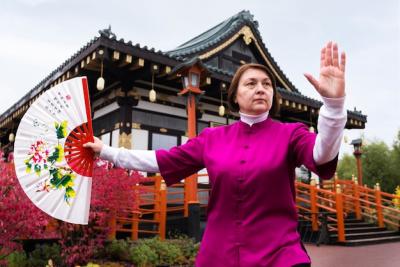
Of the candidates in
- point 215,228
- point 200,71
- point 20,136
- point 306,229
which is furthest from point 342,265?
point 20,136

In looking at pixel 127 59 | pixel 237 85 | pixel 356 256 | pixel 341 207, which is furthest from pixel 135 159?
→ pixel 341 207

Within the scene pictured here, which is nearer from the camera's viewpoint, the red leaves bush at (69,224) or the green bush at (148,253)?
the red leaves bush at (69,224)

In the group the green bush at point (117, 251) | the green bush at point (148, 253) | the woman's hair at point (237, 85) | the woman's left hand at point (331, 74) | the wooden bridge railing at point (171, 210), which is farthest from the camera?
the wooden bridge railing at point (171, 210)

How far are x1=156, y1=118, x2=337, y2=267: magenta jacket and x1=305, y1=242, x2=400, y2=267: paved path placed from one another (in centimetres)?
546

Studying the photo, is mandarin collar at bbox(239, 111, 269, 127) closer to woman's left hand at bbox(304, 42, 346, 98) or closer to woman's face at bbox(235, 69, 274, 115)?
woman's face at bbox(235, 69, 274, 115)

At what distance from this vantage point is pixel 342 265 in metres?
6.75

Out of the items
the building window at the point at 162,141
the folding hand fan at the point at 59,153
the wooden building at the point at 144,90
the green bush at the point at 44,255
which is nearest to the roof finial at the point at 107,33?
the wooden building at the point at 144,90

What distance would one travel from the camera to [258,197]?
1880 millimetres

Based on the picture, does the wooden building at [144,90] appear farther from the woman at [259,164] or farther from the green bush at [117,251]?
the woman at [259,164]

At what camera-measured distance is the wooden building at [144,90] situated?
863 centimetres

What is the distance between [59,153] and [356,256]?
23.5ft

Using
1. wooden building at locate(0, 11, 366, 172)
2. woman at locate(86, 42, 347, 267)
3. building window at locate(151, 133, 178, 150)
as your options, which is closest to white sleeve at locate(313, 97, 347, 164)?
woman at locate(86, 42, 347, 267)

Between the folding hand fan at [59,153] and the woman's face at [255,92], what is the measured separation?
990mm

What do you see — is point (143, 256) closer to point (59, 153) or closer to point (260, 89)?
point (59, 153)
